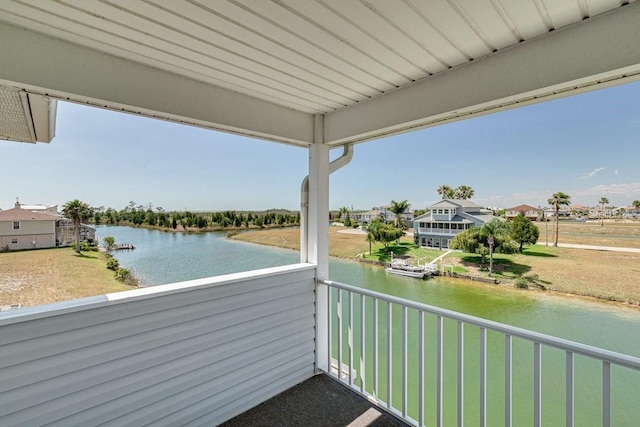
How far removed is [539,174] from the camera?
1.58 m

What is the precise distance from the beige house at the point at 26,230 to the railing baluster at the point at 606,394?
2.79m

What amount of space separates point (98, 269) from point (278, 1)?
5.77 feet

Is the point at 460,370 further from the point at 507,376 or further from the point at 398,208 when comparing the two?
the point at 398,208

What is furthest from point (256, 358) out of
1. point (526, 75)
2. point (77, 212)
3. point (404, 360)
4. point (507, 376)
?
point (526, 75)

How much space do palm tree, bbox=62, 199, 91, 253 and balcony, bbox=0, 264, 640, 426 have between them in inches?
16.7

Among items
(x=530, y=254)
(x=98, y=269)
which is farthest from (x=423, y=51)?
(x=98, y=269)

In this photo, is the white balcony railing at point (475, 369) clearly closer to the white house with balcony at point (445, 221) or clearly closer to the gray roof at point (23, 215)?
the white house with balcony at point (445, 221)

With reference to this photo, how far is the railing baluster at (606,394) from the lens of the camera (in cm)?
122

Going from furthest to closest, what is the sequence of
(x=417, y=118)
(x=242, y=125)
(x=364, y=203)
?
(x=364, y=203) → (x=242, y=125) → (x=417, y=118)

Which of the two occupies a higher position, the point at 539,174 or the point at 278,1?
the point at 278,1

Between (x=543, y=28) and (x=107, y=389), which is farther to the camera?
(x=107, y=389)

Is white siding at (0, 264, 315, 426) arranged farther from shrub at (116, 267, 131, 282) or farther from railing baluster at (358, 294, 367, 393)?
railing baluster at (358, 294, 367, 393)

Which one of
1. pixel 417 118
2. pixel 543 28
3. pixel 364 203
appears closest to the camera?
pixel 543 28

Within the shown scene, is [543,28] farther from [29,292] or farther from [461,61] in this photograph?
[29,292]
